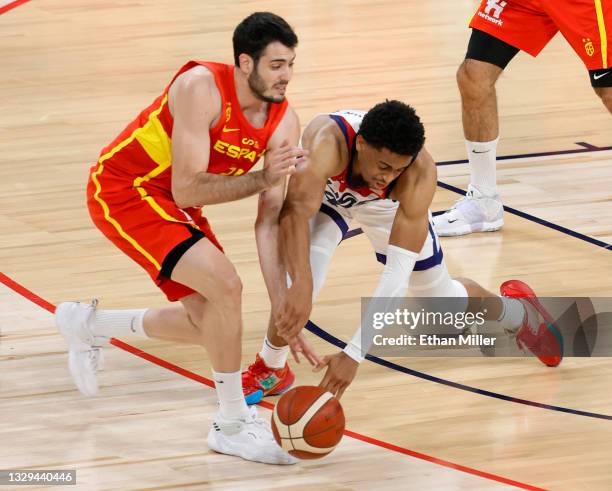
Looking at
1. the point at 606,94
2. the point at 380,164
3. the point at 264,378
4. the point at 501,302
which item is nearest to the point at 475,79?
the point at 606,94

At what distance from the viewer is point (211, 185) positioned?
4621 mm

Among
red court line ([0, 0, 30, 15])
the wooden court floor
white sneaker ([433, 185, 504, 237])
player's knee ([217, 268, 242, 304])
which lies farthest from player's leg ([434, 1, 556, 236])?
red court line ([0, 0, 30, 15])

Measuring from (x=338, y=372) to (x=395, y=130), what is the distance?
90cm

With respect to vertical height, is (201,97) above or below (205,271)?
above

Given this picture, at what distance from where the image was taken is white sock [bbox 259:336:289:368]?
5.16m

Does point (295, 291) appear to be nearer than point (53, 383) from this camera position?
→ Yes

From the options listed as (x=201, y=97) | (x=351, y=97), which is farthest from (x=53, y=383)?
(x=351, y=97)

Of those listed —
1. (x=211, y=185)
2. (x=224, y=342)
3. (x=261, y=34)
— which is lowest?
(x=224, y=342)

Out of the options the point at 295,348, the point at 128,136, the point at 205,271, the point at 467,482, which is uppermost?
the point at 128,136

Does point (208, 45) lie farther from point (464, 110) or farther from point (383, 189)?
point (383, 189)

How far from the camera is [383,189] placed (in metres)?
5.04

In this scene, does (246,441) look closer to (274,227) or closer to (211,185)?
(274,227)

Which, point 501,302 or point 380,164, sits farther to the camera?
point 501,302

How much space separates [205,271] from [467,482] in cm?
119
